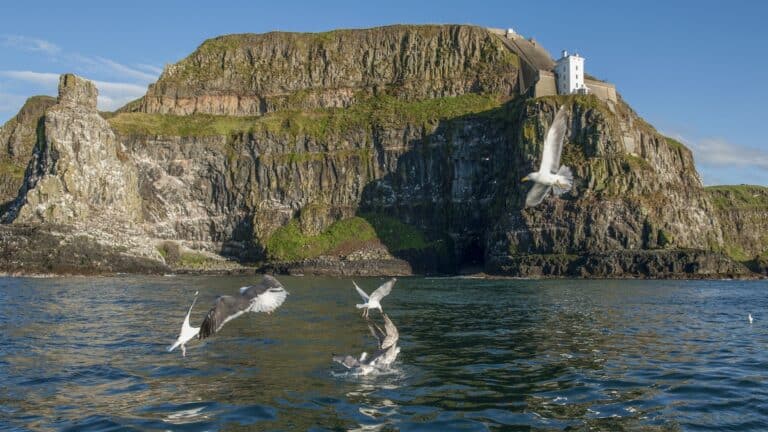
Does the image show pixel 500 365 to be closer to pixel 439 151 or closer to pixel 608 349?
pixel 608 349

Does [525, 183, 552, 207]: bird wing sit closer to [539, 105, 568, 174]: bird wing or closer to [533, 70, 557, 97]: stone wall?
[539, 105, 568, 174]: bird wing

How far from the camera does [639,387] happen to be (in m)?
18.7

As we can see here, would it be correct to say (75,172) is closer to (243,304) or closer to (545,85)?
(545,85)

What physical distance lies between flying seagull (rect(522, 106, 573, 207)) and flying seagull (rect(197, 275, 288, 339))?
28.7ft

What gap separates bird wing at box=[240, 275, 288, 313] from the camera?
16453mm

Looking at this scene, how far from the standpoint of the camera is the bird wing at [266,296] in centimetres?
1645

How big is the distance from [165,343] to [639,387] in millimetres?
18654

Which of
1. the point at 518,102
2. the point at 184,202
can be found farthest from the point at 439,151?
the point at 184,202

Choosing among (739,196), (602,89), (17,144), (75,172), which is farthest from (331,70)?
(739,196)

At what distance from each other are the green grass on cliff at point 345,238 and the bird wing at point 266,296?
11609cm

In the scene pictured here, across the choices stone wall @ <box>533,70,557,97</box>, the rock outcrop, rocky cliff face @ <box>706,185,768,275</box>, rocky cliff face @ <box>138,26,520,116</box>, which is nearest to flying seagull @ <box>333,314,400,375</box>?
the rock outcrop

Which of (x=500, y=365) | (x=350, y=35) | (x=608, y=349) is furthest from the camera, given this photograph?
(x=350, y=35)

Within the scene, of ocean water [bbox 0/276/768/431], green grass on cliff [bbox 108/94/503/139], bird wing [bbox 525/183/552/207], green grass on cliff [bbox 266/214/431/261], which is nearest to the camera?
ocean water [bbox 0/276/768/431]

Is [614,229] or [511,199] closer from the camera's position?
[614,229]
